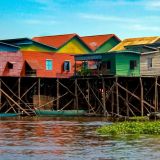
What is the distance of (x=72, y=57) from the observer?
6500cm

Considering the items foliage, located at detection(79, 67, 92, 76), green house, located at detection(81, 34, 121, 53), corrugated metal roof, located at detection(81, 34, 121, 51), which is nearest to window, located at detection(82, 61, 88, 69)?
foliage, located at detection(79, 67, 92, 76)

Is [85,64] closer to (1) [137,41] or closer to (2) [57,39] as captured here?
(2) [57,39]

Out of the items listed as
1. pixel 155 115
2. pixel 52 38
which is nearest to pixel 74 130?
pixel 155 115

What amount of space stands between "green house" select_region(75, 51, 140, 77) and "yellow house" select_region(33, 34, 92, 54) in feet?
18.1

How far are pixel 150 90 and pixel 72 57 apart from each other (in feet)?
33.7

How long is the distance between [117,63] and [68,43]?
9.95m

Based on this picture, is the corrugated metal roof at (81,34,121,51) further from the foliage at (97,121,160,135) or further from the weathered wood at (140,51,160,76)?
the foliage at (97,121,160,135)

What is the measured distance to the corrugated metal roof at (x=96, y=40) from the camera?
7119 cm

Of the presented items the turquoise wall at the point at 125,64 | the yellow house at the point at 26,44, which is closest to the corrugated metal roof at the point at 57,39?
the yellow house at the point at 26,44

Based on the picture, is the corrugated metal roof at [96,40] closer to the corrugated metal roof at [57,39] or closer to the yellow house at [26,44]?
the corrugated metal roof at [57,39]

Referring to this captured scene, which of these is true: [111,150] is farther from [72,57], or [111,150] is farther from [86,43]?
[86,43]

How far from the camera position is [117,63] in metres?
57.8

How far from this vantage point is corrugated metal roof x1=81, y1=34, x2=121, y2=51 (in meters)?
71.2

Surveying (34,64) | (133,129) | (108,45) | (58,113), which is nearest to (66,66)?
(34,64)
